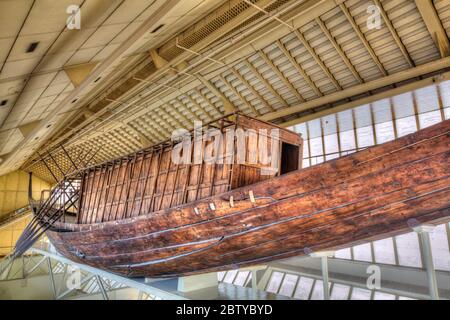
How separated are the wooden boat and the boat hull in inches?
0.5

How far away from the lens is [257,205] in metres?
4.24

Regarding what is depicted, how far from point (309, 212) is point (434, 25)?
6.85 metres

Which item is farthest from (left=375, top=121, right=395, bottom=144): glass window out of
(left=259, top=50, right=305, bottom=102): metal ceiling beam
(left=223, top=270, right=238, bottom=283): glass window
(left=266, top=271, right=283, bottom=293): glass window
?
(left=223, top=270, right=238, bottom=283): glass window

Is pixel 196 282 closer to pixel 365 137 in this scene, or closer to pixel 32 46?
pixel 32 46

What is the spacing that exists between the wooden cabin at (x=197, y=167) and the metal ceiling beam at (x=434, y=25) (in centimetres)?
466

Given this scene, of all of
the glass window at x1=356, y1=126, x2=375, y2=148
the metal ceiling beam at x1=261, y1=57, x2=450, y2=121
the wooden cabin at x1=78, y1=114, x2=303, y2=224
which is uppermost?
the metal ceiling beam at x1=261, y1=57, x2=450, y2=121

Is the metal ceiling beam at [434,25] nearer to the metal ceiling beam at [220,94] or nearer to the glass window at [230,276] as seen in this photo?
the metal ceiling beam at [220,94]

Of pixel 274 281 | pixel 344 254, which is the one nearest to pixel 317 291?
pixel 344 254

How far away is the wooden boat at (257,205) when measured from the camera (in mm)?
3289

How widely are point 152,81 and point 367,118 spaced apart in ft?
28.3

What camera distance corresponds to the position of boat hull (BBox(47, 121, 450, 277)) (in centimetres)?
321

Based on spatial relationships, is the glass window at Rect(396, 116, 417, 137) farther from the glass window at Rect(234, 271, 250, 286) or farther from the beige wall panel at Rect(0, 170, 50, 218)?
the beige wall panel at Rect(0, 170, 50, 218)

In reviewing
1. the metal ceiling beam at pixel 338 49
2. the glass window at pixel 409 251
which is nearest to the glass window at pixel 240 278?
the glass window at pixel 409 251
